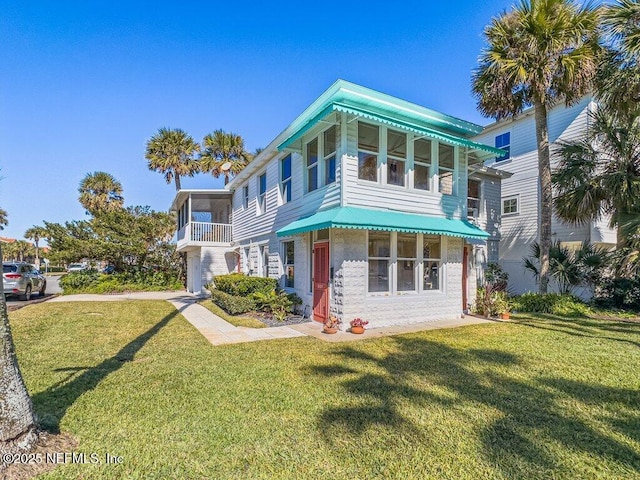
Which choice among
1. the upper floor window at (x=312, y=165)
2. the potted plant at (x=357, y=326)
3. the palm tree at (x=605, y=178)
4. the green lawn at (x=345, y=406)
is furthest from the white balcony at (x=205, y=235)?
the palm tree at (x=605, y=178)

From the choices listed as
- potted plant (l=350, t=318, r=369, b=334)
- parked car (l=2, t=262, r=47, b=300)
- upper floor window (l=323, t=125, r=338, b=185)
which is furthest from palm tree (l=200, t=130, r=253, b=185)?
potted plant (l=350, t=318, r=369, b=334)

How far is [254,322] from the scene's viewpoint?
11062 millimetres

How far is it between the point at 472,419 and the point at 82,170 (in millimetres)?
38418

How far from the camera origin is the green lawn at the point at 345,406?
Answer: 3.44 meters

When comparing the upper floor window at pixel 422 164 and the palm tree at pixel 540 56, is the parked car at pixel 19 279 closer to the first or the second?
the upper floor window at pixel 422 164

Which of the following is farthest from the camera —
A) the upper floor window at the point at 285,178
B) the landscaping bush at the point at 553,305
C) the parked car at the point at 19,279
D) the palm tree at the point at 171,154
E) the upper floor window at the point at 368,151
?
the palm tree at the point at 171,154

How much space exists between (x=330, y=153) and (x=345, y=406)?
780cm

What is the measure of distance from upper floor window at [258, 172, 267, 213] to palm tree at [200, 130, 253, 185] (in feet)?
44.6

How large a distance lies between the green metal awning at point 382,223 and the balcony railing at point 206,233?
32.4 ft

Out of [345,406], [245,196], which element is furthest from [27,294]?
[345,406]

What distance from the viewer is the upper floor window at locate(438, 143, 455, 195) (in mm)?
11903

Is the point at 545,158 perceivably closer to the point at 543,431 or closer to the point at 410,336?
the point at 410,336

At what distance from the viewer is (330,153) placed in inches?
421

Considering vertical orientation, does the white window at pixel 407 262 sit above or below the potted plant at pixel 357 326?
above
